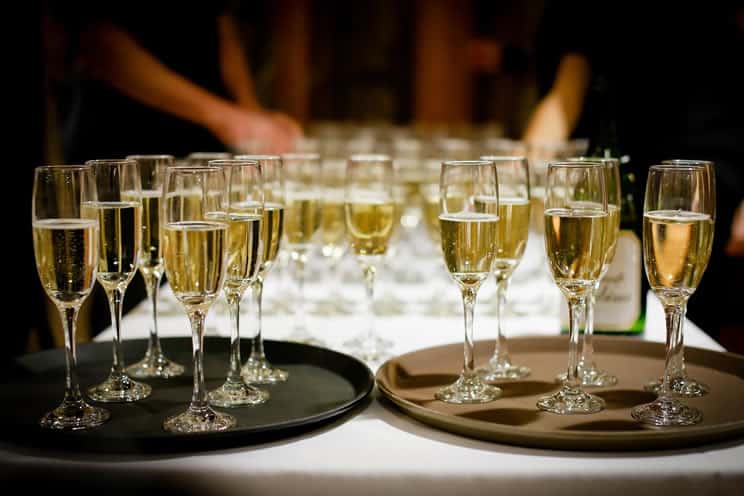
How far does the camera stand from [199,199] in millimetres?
1140

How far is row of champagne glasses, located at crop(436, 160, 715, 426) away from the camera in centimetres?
125

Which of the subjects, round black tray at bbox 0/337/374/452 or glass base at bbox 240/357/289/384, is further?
glass base at bbox 240/357/289/384

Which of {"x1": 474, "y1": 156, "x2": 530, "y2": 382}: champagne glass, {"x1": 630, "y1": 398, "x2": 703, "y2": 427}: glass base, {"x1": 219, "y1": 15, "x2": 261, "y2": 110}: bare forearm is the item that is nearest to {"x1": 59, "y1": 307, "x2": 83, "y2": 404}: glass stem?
{"x1": 474, "y1": 156, "x2": 530, "y2": 382}: champagne glass

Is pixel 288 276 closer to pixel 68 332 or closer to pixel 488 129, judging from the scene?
pixel 68 332

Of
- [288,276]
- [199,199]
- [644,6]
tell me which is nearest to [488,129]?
[644,6]

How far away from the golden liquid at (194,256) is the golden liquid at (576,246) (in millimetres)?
474

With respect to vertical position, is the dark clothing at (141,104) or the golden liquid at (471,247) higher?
the dark clothing at (141,104)

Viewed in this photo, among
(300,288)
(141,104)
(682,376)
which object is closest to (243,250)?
(300,288)

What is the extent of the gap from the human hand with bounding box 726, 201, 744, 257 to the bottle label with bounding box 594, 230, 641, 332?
2.36 metres

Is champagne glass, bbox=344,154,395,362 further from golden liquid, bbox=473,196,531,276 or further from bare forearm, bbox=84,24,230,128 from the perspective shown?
bare forearm, bbox=84,24,230,128

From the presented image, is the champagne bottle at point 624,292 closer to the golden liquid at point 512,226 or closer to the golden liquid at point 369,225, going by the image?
the golden liquid at point 512,226

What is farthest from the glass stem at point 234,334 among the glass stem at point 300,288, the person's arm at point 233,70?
the person's arm at point 233,70

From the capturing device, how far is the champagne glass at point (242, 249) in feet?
4.18

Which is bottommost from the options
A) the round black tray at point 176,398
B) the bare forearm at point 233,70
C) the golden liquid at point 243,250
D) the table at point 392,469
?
the table at point 392,469
